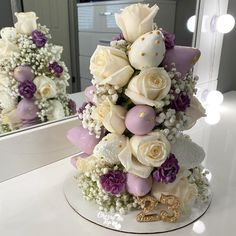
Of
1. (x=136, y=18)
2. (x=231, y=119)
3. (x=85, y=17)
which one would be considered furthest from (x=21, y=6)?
(x=231, y=119)

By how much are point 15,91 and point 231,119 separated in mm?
879

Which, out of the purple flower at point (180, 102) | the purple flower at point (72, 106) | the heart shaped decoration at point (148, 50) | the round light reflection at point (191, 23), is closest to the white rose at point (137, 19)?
the heart shaped decoration at point (148, 50)

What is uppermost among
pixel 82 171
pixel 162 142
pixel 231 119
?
pixel 162 142

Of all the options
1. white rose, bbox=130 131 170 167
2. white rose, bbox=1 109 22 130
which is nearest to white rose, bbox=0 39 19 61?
white rose, bbox=1 109 22 130

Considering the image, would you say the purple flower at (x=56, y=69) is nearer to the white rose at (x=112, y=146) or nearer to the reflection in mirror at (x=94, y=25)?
the reflection in mirror at (x=94, y=25)

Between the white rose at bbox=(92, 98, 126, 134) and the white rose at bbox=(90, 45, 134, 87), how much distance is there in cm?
4

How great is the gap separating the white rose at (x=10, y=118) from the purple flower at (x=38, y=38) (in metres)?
0.17

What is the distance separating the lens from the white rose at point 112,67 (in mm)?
465

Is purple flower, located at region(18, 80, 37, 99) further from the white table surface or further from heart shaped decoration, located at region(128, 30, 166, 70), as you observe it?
heart shaped decoration, located at region(128, 30, 166, 70)

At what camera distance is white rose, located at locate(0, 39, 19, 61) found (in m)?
0.64

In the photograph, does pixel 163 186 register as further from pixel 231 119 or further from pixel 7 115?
pixel 231 119

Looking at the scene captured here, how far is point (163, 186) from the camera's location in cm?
51

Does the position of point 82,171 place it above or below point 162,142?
below

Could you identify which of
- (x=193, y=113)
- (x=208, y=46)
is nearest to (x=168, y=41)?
(x=193, y=113)
